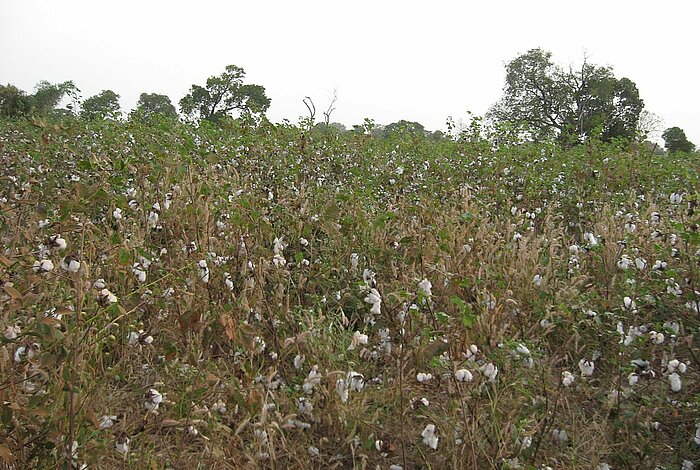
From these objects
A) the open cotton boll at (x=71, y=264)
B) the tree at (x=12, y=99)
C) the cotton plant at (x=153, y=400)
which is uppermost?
the tree at (x=12, y=99)

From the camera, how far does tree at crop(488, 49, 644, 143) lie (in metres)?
28.1

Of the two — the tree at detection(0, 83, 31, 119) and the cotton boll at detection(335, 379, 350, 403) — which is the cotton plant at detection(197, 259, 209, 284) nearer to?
the cotton boll at detection(335, 379, 350, 403)

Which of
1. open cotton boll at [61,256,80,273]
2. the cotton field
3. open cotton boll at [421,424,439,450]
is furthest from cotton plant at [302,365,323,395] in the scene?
open cotton boll at [61,256,80,273]

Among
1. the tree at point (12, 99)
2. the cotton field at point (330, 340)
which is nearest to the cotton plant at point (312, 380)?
the cotton field at point (330, 340)

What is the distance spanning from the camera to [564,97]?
3128 cm

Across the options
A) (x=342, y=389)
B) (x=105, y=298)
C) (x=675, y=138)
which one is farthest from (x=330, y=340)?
(x=675, y=138)

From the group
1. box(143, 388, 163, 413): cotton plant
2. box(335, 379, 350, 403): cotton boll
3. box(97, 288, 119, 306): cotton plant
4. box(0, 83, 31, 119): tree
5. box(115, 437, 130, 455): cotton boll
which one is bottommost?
box(115, 437, 130, 455): cotton boll

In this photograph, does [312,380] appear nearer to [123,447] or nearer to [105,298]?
[123,447]

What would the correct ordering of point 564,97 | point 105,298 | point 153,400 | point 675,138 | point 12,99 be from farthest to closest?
1. point 564,97
2. point 675,138
3. point 12,99
4. point 153,400
5. point 105,298

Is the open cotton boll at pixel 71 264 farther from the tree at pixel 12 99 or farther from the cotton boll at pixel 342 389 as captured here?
the tree at pixel 12 99

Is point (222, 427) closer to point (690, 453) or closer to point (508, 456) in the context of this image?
point (508, 456)

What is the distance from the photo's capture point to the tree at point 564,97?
2809cm

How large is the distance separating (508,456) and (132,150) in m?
5.23

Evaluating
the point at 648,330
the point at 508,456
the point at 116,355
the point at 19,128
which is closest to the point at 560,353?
the point at 648,330
